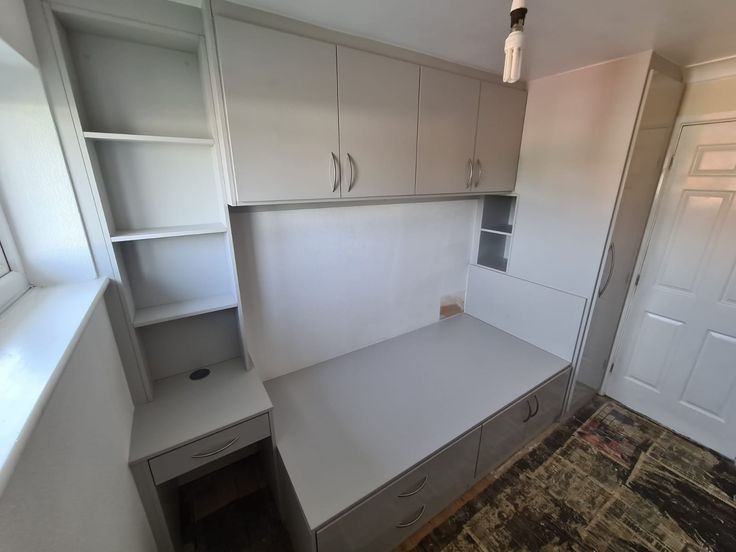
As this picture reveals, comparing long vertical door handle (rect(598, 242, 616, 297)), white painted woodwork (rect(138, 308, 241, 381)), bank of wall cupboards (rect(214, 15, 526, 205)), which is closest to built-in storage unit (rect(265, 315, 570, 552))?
white painted woodwork (rect(138, 308, 241, 381))

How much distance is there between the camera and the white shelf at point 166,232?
1132 millimetres

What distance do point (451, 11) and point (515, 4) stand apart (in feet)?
1.81

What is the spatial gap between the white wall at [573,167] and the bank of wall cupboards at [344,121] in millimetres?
230

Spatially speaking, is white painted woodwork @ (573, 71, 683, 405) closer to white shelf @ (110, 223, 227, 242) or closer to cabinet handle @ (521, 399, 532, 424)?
cabinet handle @ (521, 399, 532, 424)

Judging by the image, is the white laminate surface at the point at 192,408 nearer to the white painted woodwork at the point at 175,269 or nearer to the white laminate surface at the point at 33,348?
the white painted woodwork at the point at 175,269

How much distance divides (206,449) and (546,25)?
2126 millimetres

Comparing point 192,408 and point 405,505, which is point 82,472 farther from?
point 405,505

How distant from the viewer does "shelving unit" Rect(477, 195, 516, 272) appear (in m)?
2.27

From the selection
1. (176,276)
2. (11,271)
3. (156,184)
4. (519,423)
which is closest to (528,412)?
(519,423)

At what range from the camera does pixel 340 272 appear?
183 centimetres

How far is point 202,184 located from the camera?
1359mm

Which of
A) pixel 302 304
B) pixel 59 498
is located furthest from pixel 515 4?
pixel 302 304

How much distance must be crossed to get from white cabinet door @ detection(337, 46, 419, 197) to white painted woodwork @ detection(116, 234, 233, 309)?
69 centimetres

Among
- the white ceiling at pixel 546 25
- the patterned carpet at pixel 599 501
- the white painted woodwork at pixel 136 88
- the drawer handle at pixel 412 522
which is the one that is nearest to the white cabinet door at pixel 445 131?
the white ceiling at pixel 546 25
